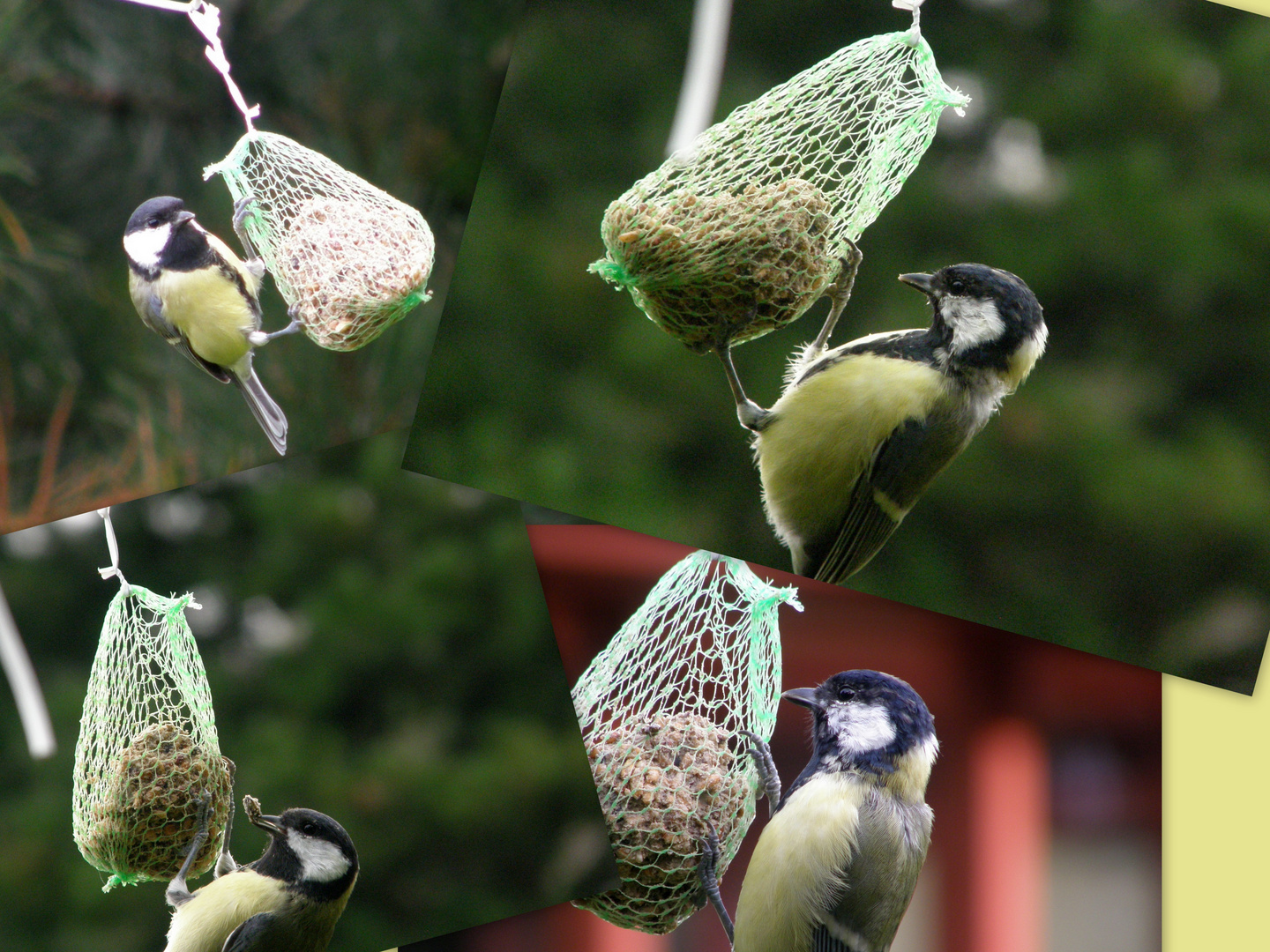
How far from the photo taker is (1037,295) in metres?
1.25

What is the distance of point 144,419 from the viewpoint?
1.11 meters

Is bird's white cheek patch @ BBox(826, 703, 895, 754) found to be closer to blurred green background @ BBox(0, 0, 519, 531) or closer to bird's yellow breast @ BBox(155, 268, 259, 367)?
blurred green background @ BBox(0, 0, 519, 531)

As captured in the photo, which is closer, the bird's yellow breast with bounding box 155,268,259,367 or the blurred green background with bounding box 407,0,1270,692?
the bird's yellow breast with bounding box 155,268,259,367

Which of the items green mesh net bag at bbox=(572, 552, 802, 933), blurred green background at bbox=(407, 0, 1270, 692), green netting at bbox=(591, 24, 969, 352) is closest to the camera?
green netting at bbox=(591, 24, 969, 352)

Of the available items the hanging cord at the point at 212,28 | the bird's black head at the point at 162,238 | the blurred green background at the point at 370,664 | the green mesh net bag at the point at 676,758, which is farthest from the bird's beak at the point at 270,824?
the hanging cord at the point at 212,28

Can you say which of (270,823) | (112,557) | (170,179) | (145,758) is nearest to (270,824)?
(270,823)

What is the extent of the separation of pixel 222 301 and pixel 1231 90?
3.59 ft

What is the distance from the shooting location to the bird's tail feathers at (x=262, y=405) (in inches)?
43.2

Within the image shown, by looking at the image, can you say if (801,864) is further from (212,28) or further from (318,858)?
(212,28)

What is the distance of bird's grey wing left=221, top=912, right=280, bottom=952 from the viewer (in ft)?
3.38

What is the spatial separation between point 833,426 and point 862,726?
0.97ft

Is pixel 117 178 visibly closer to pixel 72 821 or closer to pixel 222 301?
pixel 222 301

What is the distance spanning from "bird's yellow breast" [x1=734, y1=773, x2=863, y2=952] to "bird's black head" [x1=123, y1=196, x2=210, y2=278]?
0.76m

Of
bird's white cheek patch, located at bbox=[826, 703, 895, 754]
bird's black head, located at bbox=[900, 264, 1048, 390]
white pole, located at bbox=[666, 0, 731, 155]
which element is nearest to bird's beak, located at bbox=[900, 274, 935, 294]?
bird's black head, located at bbox=[900, 264, 1048, 390]
